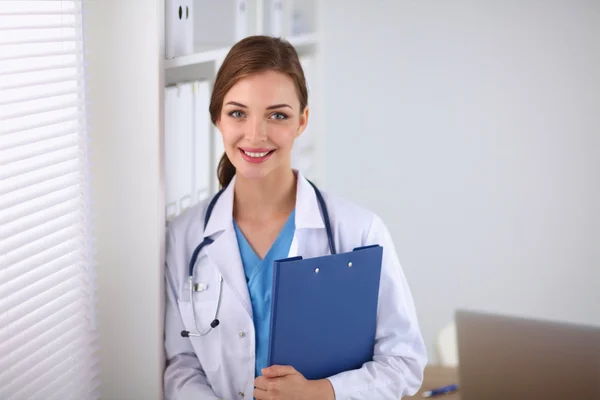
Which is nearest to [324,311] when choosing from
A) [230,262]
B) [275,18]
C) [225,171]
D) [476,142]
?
[230,262]

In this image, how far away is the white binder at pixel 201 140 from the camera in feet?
6.39

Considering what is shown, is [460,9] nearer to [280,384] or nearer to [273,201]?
[273,201]

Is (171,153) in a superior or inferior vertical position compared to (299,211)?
superior

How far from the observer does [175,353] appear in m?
1.64

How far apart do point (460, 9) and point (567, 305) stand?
128cm

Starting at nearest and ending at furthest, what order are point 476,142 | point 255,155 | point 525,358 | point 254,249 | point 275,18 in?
1. point 525,358
2. point 255,155
3. point 254,249
4. point 275,18
5. point 476,142

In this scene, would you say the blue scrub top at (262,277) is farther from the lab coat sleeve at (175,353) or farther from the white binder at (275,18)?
the white binder at (275,18)

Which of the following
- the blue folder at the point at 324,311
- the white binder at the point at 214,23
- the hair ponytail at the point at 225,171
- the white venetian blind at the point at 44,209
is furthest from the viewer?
the white binder at the point at 214,23

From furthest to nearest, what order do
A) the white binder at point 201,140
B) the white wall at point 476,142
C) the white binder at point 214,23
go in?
the white wall at point 476,142
the white binder at point 214,23
the white binder at point 201,140

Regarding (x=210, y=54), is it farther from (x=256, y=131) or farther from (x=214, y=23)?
(x=214, y=23)

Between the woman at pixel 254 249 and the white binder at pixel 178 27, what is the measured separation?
0.14 m

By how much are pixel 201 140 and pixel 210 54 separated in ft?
0.91

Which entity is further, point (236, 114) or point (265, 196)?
point (265, 196)

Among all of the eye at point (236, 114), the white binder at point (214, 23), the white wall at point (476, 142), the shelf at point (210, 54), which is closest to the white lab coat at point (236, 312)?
the eye at point (236, 114)
